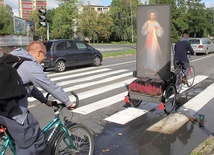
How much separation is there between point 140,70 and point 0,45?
22.4 feet

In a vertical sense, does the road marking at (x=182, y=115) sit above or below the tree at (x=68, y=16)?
below

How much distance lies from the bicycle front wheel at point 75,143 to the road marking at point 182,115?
1.97 metres

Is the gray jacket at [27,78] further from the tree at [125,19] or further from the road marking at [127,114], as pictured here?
the tree at [125,19]

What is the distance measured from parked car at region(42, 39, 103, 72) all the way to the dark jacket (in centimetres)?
691

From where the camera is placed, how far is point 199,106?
7160 mm

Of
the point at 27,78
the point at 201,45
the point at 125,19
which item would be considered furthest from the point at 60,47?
the point at 125,19

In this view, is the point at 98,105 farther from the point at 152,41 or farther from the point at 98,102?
the point at 152,41

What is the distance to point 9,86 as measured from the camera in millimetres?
2576

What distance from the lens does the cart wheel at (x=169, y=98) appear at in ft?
21.3

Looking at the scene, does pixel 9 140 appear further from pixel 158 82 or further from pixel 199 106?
pixel 199 106

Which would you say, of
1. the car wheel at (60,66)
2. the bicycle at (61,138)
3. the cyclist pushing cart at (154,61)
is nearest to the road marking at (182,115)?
the cyclist pushing cart at (154,61)

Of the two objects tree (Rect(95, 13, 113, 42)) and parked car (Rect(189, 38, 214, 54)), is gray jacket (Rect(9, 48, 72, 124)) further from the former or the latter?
tree (Rect(95, 13, 113, 42))

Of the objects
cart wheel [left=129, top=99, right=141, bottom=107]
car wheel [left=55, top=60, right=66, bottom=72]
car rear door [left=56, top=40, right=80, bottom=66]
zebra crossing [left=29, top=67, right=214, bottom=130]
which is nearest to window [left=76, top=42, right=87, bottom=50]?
car rear door [left=56, top=40, right=80, bottom=66]

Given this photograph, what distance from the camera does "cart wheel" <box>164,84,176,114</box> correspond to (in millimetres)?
6504
